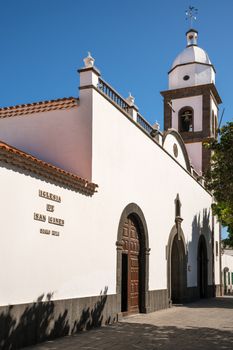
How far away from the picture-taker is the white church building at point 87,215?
873 centimetres

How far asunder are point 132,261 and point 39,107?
5.60 m

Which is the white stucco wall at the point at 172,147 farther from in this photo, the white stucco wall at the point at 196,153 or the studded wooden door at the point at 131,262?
the white stucco wall at the point at 196,153

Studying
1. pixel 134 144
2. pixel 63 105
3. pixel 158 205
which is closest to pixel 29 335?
pixel 63 105

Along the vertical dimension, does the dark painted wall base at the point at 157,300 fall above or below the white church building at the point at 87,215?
below

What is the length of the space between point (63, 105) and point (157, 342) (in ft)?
21.7

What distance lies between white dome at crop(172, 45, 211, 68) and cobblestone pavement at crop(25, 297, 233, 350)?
721 inches

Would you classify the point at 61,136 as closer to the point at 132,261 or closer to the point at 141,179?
the point at 141,179

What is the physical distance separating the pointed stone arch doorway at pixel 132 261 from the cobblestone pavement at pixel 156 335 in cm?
59

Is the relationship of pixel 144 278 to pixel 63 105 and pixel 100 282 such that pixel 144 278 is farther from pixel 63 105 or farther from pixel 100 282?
pixel 63 105

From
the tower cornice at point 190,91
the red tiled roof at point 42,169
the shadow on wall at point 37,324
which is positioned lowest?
the shadow on wall at point 37,324

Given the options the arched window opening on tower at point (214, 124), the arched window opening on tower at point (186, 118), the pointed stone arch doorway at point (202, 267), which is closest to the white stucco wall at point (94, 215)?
the pointed stone arch doorway at point (202, 267)

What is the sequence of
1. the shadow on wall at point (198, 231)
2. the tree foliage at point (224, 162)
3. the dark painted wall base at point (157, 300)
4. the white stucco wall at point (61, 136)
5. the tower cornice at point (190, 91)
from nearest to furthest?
the white stucco wall at point (61, 136)
the tree foliage at point (224, 162)
the dark painted wall base at point (157, 300)
the shadow on wall at point (198, 231)
the tower cornice at point (190, 91)

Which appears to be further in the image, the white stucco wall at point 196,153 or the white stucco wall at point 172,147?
the white stucco wall at point 196,153

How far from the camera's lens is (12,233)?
8469 millimetres
